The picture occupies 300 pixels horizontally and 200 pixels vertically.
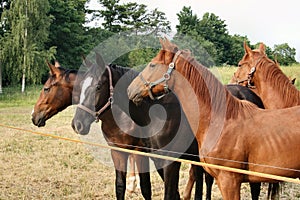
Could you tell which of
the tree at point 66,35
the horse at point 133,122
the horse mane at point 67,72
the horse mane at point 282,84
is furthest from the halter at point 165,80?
the tree at point 66,35

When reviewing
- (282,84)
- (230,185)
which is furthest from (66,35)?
(230,185)

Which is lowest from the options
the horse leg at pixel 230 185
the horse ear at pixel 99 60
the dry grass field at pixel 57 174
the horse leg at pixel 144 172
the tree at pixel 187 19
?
the dry grass field at pixel 57 174

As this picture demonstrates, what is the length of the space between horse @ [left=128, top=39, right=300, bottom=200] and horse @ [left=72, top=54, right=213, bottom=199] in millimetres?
664

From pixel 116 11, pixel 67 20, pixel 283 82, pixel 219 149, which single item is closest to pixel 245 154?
pixel 219 149

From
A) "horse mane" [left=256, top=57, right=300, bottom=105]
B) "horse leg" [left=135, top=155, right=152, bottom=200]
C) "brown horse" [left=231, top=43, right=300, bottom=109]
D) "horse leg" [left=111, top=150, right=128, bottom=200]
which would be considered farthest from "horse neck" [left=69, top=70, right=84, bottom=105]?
"horse mane" [left=256, top=57, right=300, bottom=105]

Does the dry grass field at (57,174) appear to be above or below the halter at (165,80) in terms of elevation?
below

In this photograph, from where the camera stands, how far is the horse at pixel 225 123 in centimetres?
276

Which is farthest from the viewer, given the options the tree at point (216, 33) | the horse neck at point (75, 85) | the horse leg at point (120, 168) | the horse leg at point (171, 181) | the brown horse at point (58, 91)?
the tree at point (216, 33)

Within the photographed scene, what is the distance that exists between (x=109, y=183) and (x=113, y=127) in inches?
72.1

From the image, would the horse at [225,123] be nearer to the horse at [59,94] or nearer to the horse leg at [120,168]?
the horse leg at [120,168]

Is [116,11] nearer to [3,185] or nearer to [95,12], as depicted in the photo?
[95,12]

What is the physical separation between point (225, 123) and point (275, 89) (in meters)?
1.48

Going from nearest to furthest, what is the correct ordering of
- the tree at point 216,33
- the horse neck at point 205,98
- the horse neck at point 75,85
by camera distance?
the horse neck at point 205,98
the horse neck at point 75,85
the tree at point 216,33

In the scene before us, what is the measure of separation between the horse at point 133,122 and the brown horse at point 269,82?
1.14 metres
